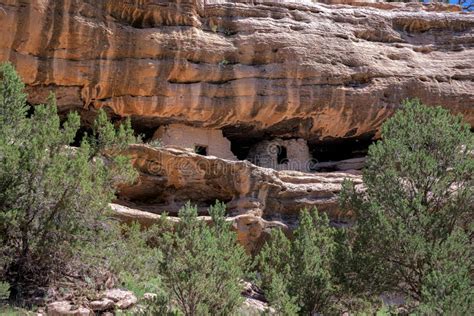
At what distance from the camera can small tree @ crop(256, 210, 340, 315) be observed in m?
8.18

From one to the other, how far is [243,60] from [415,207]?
21.1ft

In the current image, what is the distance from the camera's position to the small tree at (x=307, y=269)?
8.18 meters

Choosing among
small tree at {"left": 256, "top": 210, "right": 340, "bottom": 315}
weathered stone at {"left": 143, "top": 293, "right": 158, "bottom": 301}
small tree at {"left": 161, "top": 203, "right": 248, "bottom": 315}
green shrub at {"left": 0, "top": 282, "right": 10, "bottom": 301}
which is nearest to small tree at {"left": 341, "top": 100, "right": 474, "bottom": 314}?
small tree at {"left": 256, "top": 210, "right": 340, "bottom": 315}

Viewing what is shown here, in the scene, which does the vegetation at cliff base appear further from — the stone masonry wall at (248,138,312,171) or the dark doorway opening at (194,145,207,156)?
the stone masonry wall at (248,138,312,171)

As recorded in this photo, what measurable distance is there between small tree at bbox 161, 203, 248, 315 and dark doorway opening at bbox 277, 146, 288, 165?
7.79 metres

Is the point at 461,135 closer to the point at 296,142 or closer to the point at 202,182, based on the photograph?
the point at 202,182

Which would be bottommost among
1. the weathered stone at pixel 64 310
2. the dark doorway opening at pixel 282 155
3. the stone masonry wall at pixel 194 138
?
the dark doorway opening at pixel 282 155

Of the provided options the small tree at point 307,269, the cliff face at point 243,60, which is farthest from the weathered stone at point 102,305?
the cliff face at point 243,60

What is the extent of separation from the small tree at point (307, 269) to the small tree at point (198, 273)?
762 mm

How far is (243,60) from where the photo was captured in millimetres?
13547

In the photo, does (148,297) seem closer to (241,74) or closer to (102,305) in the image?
(102,305)

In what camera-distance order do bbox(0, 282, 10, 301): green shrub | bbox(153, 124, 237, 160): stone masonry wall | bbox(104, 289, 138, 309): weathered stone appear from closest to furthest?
bbox(0, 282, 10, 301): green shrub < bbox(104, 289, 138, 309): weathered stone < bbox(153, 124, 237, 160): stone masonry wall

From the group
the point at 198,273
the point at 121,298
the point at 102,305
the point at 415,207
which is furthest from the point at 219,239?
the point at 415,207

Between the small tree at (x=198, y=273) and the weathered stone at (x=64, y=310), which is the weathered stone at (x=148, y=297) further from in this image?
the weathered stone at (x=64, y=310)
